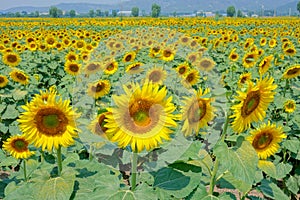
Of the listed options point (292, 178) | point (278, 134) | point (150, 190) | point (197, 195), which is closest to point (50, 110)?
point (150, 190)

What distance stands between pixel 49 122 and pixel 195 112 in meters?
0.75

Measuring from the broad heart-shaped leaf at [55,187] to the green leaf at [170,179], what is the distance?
1.35ft

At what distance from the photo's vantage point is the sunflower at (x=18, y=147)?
262 cm

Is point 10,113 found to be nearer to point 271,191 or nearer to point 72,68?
point 72,68

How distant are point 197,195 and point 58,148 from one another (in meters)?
0.75

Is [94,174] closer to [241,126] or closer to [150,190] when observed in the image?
[150,190]

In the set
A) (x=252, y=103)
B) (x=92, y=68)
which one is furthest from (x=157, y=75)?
(x=252, y=103)

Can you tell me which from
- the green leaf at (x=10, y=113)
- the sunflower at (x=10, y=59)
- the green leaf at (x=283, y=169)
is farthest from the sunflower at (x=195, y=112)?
the sunflower at (x=10, y=59)

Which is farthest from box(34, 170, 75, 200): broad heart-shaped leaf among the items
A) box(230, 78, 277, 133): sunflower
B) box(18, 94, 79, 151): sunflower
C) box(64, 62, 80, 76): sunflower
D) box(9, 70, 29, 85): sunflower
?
box(64, 62, 80, 76): sunflower

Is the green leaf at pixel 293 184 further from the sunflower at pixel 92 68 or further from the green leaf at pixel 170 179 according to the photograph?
the sunflower at pixel 92 68

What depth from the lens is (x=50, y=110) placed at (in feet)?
5.74

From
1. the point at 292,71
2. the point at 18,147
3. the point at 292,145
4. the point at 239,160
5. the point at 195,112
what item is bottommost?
the point at 292,145

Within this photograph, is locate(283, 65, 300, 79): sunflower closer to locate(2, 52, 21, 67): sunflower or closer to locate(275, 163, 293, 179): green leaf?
locate(275, 163, 293, 179): green leaf

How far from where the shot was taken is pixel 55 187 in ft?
5.59
